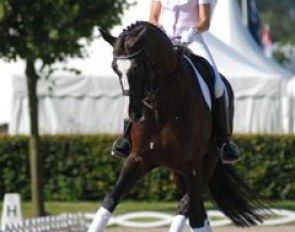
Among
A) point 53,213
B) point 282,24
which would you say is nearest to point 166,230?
point 53,213

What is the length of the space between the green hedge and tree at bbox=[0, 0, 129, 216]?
442cm

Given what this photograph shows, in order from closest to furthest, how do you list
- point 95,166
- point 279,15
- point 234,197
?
point 234,197 < point 95,166 < point 279,15

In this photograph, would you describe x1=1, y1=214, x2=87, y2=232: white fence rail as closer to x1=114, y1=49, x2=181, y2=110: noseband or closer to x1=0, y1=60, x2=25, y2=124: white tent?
x1=114, y1=49, x2=181, y2=110: noseband

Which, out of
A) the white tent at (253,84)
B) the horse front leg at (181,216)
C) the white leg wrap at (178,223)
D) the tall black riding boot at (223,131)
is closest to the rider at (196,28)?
the tall black riding boot at (223,131)

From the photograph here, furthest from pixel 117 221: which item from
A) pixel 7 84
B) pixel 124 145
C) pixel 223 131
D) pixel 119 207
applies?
pixel 7 84

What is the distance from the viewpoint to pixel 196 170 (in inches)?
362

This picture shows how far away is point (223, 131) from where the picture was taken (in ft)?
32.3

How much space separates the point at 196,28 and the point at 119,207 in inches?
389

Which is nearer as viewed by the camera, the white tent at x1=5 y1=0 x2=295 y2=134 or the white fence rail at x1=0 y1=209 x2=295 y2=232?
the white fence rail at x1=0 y1=209 x2=295 y2=232

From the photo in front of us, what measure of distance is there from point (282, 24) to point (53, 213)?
76039mm

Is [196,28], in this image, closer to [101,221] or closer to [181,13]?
[181,13]

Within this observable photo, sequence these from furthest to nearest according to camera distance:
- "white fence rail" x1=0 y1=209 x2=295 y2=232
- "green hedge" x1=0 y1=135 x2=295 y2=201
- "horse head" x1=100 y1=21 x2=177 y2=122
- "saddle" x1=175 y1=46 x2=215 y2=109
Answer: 1. "green hedge" x1=0 y1=135 x2=295 y2=201
2. "white fence rail" x1=0 y1=209 x2=295 y2=232
3. "saddle" x1=175 y1=46 x2=215 y2=109
4. "horse head" x1=100 y1=21 x2=177 y2=122

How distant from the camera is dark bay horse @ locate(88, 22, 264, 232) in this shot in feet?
27.2

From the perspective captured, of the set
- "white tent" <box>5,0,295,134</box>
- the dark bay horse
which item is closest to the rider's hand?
the dark bay horse
